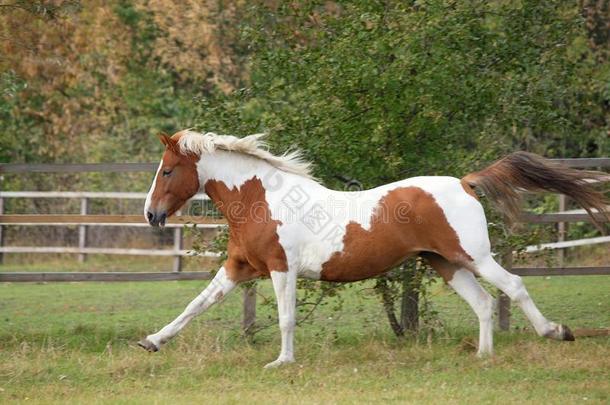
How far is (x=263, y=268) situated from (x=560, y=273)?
3.53 meters

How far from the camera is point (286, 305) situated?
7.50 m

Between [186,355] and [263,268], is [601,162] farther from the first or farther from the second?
[186,355]

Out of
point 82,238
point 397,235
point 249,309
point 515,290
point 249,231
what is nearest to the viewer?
point 515,290

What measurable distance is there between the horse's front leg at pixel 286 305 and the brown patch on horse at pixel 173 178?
109cm

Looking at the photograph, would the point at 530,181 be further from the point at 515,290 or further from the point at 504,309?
the point at 504,309

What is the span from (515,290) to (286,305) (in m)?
1.86

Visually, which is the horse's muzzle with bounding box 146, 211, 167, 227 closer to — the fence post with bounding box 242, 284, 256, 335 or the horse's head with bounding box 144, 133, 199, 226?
the horse's head with bounding box 144, 133, 199, 226

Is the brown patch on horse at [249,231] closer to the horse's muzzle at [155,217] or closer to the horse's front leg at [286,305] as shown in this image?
the horse's front leg at [286,305]

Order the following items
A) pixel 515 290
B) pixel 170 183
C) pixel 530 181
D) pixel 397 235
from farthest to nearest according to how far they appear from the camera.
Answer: pixel 170 183 → pixel 530 181 → pixel 397 235 → pixel 515 290

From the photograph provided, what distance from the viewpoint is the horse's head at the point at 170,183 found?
775 centimetres

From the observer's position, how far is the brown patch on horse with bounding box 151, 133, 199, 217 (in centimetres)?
776

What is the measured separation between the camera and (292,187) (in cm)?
767

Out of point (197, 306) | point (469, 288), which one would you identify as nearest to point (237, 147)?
point (197, 306)

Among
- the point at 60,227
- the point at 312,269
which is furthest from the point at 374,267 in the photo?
the point at 60,227
